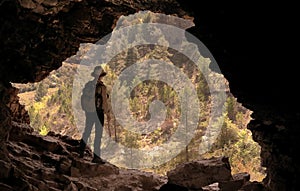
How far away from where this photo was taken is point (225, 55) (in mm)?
6477

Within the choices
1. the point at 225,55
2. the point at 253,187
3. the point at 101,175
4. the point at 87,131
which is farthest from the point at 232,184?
the point at 87,131

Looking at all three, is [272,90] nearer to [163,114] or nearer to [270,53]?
[270,53]

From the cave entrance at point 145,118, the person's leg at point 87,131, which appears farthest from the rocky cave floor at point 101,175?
the cave entrance at point 145,118

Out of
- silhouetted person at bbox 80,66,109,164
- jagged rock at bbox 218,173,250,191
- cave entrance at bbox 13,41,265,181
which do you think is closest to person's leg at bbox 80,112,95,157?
silhouetted person at bbox 80,66,109,164

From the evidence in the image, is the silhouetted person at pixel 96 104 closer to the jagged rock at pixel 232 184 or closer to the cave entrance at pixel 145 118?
the jagged rock at pixel 232 184

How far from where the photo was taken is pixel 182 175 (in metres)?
9.03

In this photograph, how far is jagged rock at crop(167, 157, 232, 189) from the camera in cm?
890

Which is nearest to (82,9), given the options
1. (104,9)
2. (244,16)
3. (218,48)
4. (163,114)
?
(104,9)

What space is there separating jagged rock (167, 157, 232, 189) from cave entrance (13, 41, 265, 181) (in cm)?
1399

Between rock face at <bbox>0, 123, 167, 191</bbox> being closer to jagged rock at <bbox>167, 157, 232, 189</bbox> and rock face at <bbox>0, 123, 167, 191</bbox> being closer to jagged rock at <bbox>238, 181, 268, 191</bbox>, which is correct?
jagged rock at <bbox>167, 157, 232, 189</bbox>

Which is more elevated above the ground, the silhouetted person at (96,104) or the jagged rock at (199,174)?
the silhouetted person at (96,104)

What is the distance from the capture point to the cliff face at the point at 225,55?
5055 mm

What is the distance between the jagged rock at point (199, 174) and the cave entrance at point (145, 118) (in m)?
14.0

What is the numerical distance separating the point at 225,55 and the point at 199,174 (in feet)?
12.2
